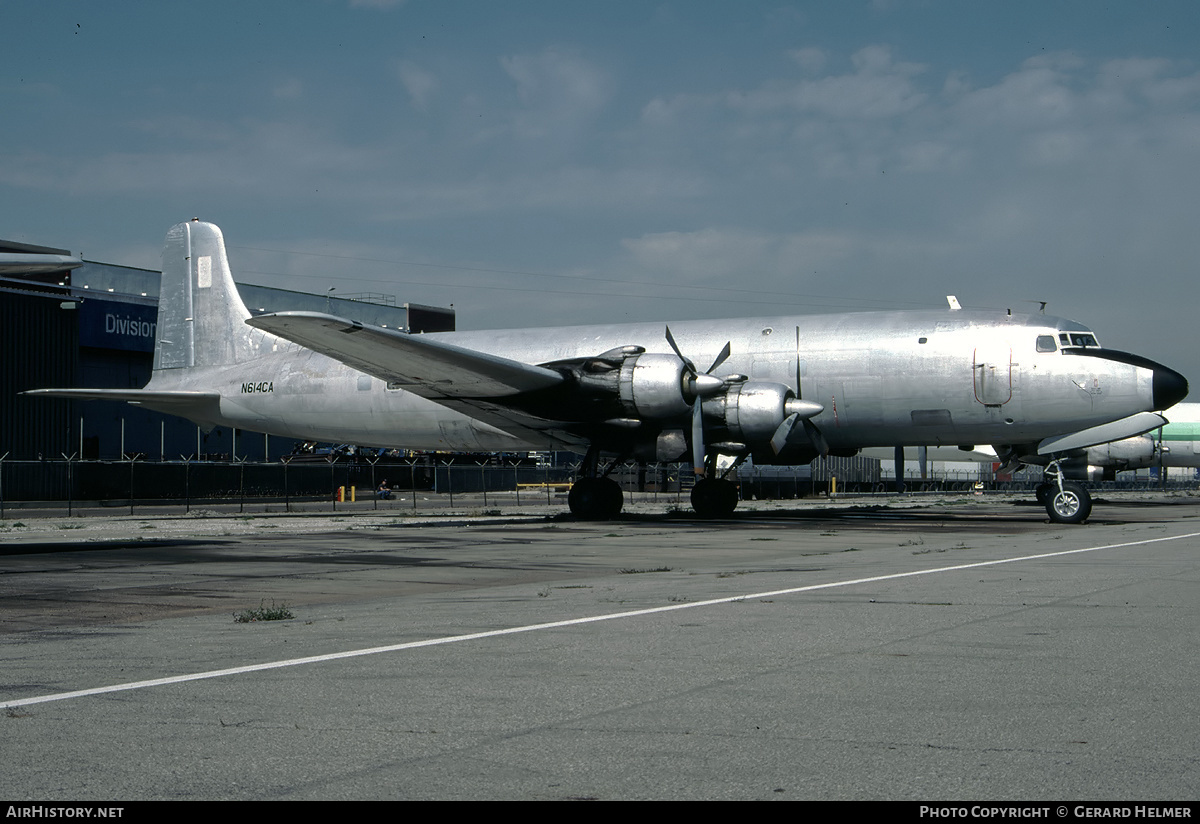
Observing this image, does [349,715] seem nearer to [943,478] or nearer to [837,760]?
[837,760]

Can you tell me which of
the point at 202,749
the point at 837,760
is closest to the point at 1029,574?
the point at 837,760

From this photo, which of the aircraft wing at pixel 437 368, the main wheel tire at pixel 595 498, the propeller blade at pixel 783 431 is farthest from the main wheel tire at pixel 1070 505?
the aircraft wing at pixel 437 368

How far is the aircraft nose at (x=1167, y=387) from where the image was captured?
2325 centimetres

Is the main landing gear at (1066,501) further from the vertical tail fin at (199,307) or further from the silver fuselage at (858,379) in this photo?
the vertical tail fin at (199,307)

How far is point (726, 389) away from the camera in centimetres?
2445

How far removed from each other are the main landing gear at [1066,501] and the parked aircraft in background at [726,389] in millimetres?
38

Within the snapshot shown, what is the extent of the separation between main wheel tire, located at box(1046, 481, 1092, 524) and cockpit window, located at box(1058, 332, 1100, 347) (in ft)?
10.5

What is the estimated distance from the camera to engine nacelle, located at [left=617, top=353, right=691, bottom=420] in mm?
23766

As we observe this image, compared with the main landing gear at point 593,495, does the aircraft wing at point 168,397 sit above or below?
above

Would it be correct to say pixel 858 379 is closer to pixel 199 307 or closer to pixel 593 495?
pixel 593 495

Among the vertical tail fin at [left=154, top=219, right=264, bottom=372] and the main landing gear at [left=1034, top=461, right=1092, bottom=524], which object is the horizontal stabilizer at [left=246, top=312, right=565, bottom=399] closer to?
the vertical tail fin at [left=154, top=219, right=264, bottom=372]

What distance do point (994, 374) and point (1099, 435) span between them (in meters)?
9.46

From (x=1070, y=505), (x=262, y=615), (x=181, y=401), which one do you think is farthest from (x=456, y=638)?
(x=181, y=401)
